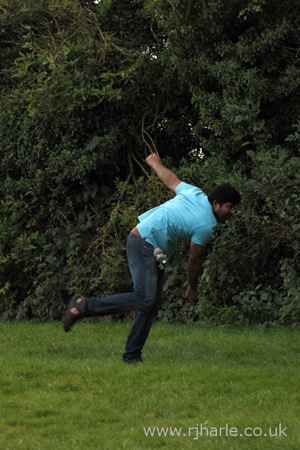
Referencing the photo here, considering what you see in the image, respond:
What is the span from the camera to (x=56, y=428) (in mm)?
7188

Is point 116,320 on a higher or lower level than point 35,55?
lower

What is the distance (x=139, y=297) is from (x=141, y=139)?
7092 mm

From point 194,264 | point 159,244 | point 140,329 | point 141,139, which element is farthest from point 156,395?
point 141,139

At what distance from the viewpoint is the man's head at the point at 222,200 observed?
938cm

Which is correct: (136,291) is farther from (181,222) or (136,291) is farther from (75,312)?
(181,222)

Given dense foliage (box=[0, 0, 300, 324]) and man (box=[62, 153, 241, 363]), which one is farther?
dense foliage (box=[0, 0, 300, 324])

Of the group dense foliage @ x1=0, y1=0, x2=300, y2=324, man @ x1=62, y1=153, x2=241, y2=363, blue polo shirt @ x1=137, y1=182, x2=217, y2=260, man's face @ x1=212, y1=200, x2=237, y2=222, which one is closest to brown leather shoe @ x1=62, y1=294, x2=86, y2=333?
man @ x1=62, y1=153, x2=241, y2=363

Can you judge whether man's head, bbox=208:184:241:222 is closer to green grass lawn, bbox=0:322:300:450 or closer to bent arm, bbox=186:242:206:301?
bent arm, bbox=186:242:206:301

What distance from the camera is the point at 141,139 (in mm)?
16297

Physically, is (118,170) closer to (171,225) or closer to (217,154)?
(217,154)

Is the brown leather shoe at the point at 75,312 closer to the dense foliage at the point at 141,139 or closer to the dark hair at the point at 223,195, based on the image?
the dark hair at the point at 223,195

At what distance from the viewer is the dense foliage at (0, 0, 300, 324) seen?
13.9 metres

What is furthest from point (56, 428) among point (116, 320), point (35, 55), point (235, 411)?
point (35, 55)

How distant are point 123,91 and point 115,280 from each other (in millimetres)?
3062
